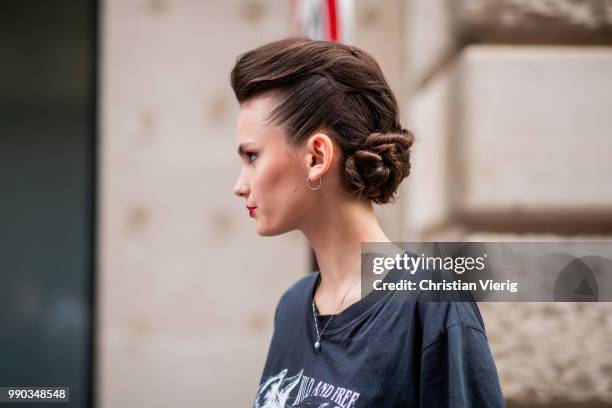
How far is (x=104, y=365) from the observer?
4488mm

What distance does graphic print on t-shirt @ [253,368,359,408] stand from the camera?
5.08 ft

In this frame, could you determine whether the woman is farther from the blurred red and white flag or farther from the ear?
the blurred red and white flag

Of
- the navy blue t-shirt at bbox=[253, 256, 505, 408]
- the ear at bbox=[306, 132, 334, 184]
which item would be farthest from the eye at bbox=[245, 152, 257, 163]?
the navy blue t-shirt at bbox=[253, 256, 505, 408]

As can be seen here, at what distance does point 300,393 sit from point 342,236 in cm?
36

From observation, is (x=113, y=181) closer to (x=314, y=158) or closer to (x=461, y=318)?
(x=314, y=158)

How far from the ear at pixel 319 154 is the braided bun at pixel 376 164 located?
2.2 inches

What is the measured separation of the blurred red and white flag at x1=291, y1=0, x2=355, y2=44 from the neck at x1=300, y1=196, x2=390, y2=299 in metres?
0.48

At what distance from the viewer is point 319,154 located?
5.70 ft

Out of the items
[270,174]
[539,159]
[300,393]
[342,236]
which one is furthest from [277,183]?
[539,159]

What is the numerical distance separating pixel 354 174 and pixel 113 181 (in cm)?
306

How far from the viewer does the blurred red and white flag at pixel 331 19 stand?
199cm

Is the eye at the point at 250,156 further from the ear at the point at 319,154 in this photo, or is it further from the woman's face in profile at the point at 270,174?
the ear at the point at 319,154

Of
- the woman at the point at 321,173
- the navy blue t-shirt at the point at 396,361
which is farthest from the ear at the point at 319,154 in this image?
the navy blue t-shirt at the point at 396,361

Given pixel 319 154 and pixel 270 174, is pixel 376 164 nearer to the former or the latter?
pixel 319 154
